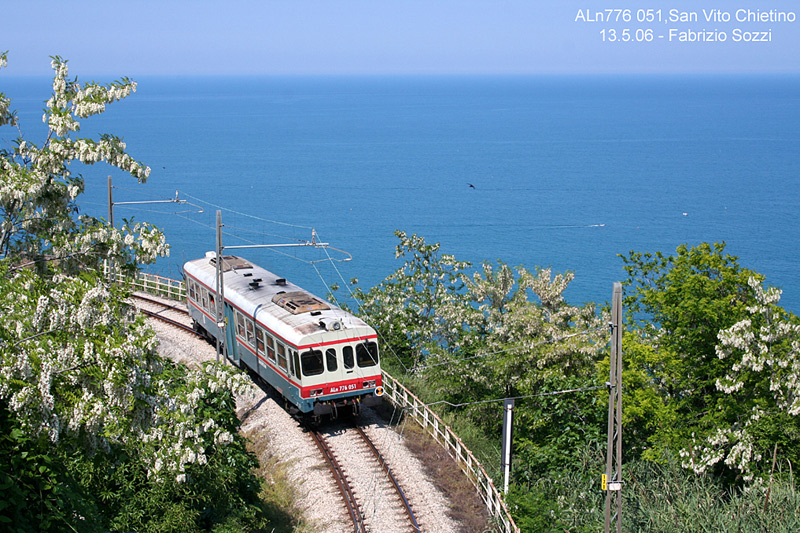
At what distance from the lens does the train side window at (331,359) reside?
21547 mm

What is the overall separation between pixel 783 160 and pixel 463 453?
131 metres

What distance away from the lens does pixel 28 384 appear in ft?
30.7

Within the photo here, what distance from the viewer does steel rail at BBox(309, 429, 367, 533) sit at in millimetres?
17359

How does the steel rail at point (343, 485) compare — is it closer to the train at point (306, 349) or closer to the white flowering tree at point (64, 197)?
the train at point (306, 349)

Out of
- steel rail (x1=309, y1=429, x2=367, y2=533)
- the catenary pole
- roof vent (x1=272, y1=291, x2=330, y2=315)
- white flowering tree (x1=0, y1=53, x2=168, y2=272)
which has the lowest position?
steel rail (x1=309, y1=429, x2=367, y2=533)

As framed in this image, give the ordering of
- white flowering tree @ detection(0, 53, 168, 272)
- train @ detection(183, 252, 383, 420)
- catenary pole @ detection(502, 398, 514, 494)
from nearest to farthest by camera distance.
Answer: white flowering tree @ detection(0, 53, 168, 272) < catenary pole @ detection(502, 398, 514, 494) < train @ detection(183, 252, 383, 420)

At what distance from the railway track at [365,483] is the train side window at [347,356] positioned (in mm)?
1976

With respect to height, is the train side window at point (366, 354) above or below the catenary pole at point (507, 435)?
above

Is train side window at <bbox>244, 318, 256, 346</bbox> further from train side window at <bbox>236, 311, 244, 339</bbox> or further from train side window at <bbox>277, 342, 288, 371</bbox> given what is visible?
train side window at <bbox>277, 342, 288, 371</bbox>

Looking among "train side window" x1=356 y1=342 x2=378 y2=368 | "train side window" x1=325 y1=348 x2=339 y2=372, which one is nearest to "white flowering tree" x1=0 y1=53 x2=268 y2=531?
"train side window" x1=325 y1=348 x2=339 y2=372

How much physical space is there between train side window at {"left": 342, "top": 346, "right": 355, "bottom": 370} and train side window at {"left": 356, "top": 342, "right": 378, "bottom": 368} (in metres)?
0.24

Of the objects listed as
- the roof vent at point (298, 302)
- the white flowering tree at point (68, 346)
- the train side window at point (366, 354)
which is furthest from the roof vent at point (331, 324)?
the white flowering tree at point (68, 346)

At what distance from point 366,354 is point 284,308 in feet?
9.62

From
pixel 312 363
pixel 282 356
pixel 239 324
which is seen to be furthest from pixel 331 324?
pixel 239 324
